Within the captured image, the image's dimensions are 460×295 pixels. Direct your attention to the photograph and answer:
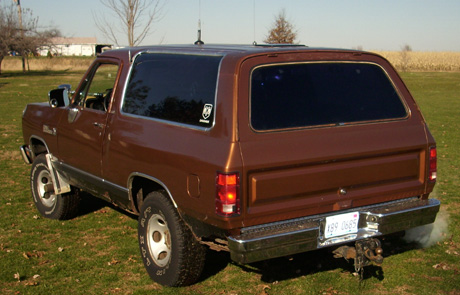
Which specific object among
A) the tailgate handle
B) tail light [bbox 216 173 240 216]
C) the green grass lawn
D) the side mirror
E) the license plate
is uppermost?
the side mirror

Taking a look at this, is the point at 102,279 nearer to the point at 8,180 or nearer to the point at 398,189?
the point at 398,189

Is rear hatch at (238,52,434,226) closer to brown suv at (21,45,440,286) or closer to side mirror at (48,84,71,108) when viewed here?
brown suv at (21,45,440,286)

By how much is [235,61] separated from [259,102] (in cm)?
35

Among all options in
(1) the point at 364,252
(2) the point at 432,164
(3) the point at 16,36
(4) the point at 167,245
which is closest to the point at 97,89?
(4) the point at 167,245

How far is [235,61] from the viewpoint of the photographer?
4086 mm

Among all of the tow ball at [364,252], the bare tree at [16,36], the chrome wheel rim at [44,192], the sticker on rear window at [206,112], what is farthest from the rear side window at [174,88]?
the bare tree at [16,36]

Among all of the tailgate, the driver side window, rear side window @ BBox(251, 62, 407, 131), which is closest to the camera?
the tailgate

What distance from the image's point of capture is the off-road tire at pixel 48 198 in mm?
6586

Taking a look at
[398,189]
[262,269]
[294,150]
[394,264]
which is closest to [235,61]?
[294,150]

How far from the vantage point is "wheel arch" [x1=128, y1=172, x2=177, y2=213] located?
4.81m

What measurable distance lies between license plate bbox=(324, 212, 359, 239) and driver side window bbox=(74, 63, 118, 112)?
259cm

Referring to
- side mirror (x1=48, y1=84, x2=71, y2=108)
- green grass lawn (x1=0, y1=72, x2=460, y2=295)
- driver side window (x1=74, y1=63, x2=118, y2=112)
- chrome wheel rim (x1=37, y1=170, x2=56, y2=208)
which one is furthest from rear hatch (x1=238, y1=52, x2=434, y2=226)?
chrome wheel rim (x1=37, y1=170, x2=56, y2=208)

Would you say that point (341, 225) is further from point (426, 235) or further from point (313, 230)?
point (426, 235)

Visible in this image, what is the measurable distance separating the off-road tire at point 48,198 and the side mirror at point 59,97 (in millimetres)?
759
